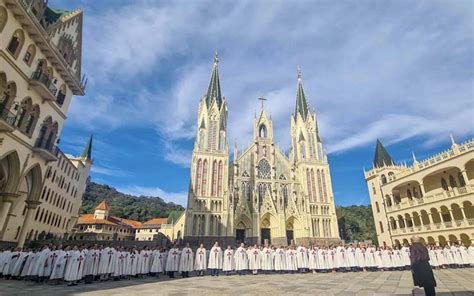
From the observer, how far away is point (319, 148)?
45406 millimetres

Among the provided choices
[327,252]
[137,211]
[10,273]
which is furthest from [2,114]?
[137,211]

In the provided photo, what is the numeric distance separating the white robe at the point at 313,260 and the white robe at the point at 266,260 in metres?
2.45

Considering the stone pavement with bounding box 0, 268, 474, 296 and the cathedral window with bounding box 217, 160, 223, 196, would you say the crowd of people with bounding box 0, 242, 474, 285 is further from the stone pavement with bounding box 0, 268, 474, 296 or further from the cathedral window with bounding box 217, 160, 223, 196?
the cathedral window with bounding box 217, 160, 223, 196

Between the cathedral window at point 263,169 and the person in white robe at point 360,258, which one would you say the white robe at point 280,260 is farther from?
the cathedral window at point 263,169

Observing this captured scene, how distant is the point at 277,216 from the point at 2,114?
33.3 metres

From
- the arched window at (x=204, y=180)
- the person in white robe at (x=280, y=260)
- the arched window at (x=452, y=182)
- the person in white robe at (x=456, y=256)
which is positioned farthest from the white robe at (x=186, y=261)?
the arched window at (x=452, y=182)

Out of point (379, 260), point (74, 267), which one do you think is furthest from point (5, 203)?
point (379, 260)

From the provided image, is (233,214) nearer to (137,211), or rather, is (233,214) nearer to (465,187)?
(465,187)

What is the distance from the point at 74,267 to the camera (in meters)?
10.8

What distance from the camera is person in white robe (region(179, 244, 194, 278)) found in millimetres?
13938

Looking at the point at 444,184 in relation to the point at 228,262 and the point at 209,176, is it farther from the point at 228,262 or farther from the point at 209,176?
the point at 209,176

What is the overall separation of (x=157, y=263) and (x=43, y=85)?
12646 millimetres

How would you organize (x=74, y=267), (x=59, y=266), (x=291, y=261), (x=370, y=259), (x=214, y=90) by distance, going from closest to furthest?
(x=74, y=267) → (x=59, y=266) → (x=291, y=261) → (x=370, y=259) → (x=214, y=90)

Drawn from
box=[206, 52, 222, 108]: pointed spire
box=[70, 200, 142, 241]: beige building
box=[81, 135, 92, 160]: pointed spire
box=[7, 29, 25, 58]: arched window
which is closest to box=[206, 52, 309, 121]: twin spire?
box=[206, 52, 222, 108]: pointed spire
